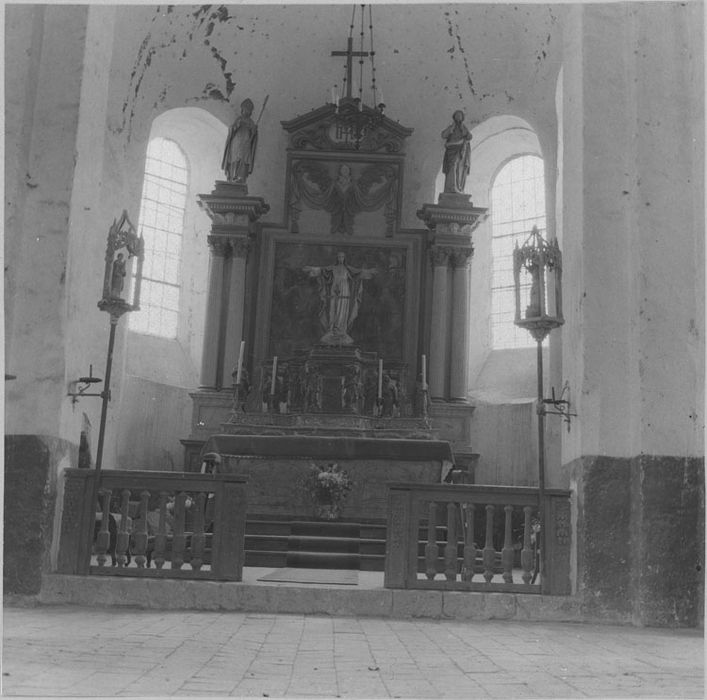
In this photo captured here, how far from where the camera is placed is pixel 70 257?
6461mm

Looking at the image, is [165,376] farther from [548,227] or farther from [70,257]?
[70,257]

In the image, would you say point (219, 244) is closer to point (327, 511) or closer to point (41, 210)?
point (327, 511)

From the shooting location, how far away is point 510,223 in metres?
14.3

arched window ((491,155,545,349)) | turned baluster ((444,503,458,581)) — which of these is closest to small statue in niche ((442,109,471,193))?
arched window ((491,155,545,349))

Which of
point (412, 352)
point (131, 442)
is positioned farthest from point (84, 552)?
point (412, 352)

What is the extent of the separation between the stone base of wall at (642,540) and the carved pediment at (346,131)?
8006 millimetres

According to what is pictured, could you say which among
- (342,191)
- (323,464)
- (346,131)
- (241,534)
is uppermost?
(346,131)

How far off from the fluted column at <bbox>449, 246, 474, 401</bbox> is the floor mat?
4826 millimetres

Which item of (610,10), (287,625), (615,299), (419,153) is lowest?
(287,625)

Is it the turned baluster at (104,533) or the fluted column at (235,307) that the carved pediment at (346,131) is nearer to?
the fluted column at (235,307)

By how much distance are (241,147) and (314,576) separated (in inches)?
285

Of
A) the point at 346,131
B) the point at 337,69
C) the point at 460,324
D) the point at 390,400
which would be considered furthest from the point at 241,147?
the point at 390,400

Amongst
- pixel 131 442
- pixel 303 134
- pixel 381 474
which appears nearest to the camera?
pixel 381 474

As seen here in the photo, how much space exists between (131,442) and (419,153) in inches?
222
